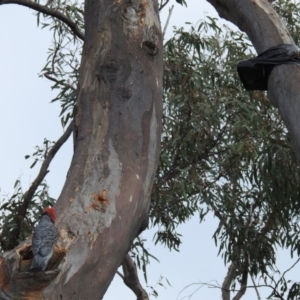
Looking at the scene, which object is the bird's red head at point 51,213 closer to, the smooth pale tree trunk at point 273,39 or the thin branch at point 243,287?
the smooth pale tree trunk at point 273,39

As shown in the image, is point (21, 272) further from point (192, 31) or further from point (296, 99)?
point (192, 31)

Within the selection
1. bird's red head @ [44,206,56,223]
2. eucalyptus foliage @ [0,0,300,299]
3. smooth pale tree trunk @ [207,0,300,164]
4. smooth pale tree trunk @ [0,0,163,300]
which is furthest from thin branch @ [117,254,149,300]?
bird's red head @ [44,206,56,223]

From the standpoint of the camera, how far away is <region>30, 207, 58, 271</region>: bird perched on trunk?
1600mm

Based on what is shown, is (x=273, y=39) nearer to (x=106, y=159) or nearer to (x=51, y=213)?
(x=106, y=159)

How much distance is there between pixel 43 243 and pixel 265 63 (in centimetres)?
103

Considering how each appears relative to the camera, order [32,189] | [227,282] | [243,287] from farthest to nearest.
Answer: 1. [227,282]
2. [243,287]
3. [32,189]

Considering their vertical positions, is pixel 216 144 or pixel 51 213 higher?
pixel 216 144

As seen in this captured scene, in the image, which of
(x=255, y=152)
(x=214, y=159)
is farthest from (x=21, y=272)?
(x=214, y=159)

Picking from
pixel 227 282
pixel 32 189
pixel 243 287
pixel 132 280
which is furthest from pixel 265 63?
pixel 227 282

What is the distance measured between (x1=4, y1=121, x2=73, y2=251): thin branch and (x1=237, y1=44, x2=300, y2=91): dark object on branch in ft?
7.45

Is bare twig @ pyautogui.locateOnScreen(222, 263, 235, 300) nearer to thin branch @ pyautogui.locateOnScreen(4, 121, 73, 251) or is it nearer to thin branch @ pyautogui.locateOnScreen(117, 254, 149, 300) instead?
thin branch @ pyautogui.locateOnScreen(117, 254, 149, 300)

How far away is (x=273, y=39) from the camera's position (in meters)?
2.42

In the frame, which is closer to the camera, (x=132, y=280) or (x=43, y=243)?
(x=43, y=243)

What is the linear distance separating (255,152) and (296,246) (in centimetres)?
86
